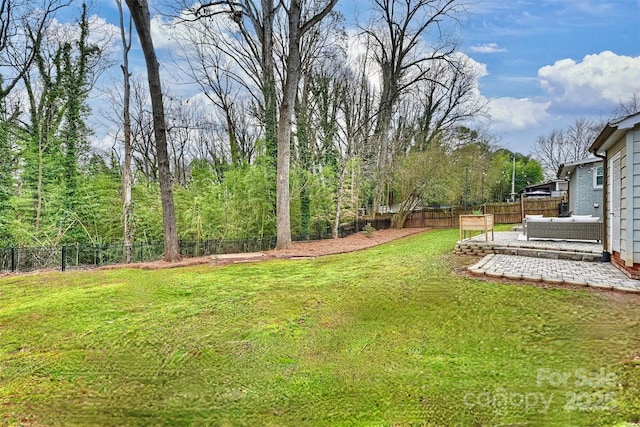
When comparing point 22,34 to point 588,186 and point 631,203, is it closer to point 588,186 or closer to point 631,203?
point 631,203

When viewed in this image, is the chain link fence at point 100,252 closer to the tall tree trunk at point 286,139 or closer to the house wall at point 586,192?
the tall tree trunk at point 286,139

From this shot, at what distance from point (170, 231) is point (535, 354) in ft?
25.8

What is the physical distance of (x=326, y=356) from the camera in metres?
2.74

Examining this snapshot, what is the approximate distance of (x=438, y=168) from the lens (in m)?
16.3

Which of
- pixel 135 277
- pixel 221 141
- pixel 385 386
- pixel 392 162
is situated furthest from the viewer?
pixel 221 141

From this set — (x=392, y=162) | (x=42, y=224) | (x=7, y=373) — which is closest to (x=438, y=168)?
(x=392, y=162)

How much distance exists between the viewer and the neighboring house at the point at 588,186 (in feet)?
36.2

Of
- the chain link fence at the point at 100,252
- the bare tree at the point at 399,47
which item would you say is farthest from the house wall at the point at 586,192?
the chain link fence at the point at 100,252

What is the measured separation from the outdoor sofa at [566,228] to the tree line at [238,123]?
6659 millimetres

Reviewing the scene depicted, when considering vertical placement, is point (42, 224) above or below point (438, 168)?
below

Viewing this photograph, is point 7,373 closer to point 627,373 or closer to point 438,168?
point 627,373

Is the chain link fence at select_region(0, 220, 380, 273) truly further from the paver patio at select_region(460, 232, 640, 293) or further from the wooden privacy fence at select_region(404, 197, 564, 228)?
the wooden privacy fence at select_region(404, 197, 564, 228)

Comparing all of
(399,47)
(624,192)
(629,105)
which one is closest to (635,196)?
(624,192)

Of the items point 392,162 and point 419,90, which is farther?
point 419,90
